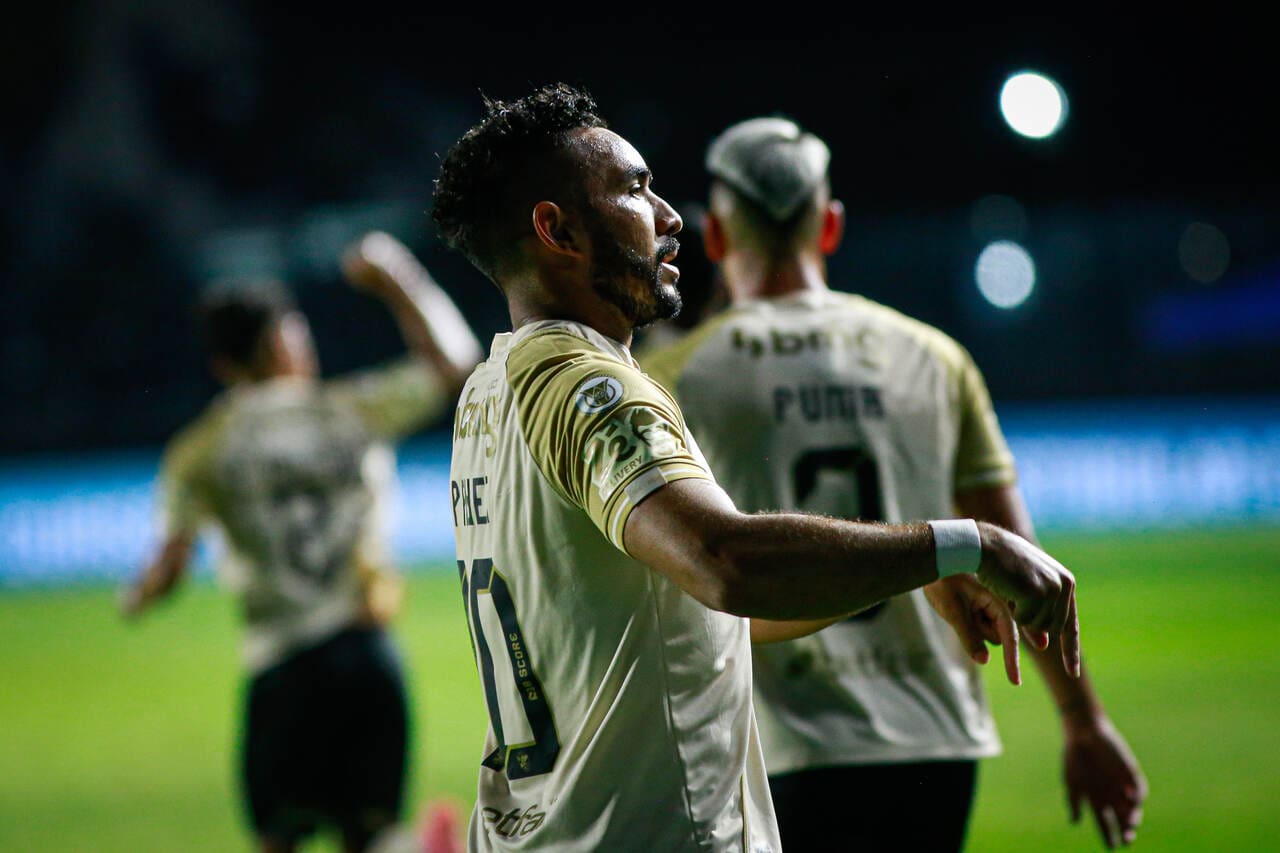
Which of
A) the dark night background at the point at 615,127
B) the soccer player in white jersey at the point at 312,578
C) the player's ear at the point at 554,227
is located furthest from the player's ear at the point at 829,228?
the dark night background at the point at 615,127

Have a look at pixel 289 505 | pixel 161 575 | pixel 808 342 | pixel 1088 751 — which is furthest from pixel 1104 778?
pixel 161 575

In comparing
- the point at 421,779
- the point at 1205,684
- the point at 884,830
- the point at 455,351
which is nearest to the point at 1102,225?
the point at 1205,684

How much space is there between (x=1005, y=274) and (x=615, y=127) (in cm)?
667

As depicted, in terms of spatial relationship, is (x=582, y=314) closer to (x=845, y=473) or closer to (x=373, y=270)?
(x=845, y=473)

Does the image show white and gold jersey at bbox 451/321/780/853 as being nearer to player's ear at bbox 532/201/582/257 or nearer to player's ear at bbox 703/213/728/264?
player's ear at bbox 532/201/582/257

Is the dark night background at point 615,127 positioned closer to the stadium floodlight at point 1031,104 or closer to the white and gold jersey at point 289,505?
the white and gold jersey at point 289,505

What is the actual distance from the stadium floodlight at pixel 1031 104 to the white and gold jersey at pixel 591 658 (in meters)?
2.25

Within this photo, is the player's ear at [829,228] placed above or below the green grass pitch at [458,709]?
above

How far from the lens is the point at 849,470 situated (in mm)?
3260

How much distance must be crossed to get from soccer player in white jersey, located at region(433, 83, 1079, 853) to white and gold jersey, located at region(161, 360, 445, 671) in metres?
3.53

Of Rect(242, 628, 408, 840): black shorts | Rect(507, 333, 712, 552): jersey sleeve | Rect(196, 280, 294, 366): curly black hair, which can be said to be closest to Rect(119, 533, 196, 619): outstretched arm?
Rect(242, 628, 408, 840): black shorts

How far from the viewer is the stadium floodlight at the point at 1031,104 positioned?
4.04m

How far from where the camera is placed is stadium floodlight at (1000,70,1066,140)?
13.3 feet

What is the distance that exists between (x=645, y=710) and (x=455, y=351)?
400cm
